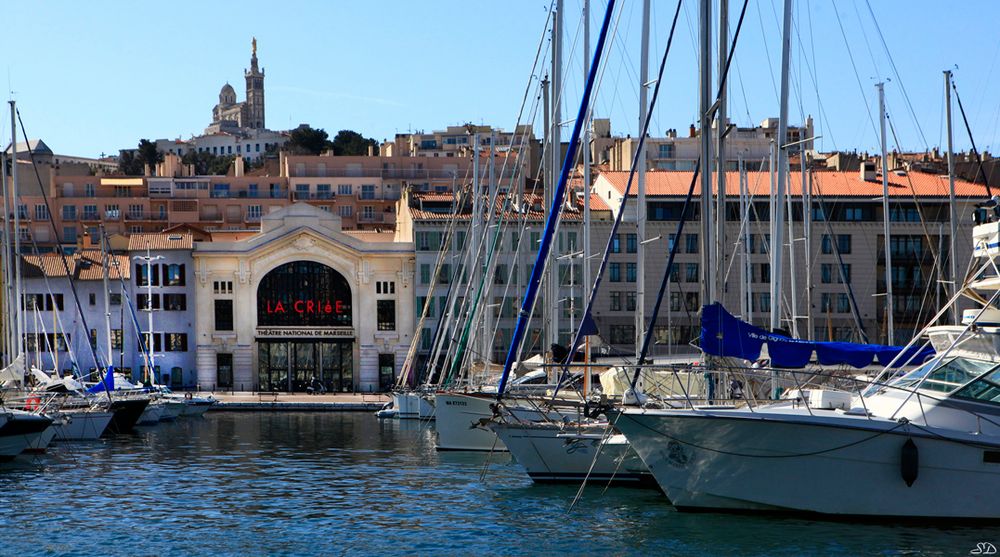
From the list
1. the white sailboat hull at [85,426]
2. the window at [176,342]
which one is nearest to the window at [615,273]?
the window at [176,342]

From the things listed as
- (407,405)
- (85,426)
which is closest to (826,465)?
(85,426)

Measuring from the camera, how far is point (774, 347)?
113 ft

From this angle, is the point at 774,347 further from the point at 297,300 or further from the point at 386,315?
the point at 297,300

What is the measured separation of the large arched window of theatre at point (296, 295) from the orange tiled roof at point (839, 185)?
2198 cm

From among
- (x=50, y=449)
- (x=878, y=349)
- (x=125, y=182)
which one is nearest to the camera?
(x=878, y=349)

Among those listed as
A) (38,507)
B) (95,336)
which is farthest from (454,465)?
(95,336)

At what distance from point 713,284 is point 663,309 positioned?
180ft

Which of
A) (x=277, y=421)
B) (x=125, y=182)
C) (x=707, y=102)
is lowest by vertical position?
(x=277, y=421)

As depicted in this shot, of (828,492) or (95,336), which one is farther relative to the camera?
(95,336)

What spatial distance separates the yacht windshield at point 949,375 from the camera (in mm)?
30094

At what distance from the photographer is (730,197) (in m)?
85.5

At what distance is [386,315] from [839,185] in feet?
110

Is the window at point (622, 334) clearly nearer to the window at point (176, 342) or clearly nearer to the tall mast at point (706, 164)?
the window at point (176, 342)

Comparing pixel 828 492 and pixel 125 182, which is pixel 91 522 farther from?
pixel 125 182
